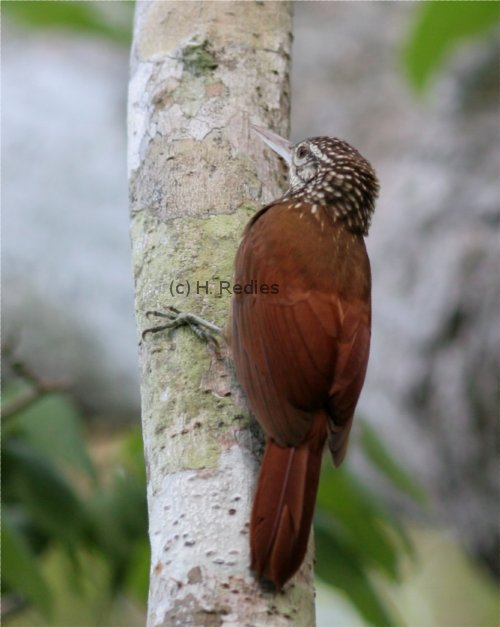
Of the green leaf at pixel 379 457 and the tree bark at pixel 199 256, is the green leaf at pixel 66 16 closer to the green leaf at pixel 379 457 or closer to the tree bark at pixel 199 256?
the tree bark at pixel 199 256

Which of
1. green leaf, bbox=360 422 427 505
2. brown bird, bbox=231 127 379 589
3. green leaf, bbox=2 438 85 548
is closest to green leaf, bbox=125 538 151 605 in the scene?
green leaf, bbox=2 438 85 548

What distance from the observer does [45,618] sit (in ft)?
8.67

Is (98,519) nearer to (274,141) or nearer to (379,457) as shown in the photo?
(379,457)

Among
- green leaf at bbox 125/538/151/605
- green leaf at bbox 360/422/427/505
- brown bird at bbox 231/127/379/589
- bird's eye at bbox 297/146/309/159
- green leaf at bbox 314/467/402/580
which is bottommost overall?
green leaf at bbox 125/538/151/605

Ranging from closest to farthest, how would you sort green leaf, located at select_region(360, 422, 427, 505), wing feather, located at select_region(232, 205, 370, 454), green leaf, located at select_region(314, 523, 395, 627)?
wing feather, located at select_region(232, 205, 370, 454) → green leaf, located at select_region(314, 523, 395, 627) → green leaf, located at select_region(360, 422, 427, 505)

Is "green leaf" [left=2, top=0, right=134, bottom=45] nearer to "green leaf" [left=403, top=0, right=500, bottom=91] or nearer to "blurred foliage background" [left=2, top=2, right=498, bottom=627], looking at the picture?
"green leaf" [left=403, top=0, right=500, bottom=91]

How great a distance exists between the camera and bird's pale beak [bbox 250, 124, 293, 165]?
7.92 feet

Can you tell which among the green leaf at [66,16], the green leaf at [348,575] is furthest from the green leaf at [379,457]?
the green leaf at [66,16]

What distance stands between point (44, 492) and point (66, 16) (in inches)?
130

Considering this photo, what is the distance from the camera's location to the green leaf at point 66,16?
521 centimetres

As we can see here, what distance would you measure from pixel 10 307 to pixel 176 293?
3517 mm

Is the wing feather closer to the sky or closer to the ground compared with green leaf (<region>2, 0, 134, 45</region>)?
closer to the ground

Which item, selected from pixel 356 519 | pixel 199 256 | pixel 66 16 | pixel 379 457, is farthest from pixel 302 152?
pixel 66 16

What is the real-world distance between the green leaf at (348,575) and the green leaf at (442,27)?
8.85ft
